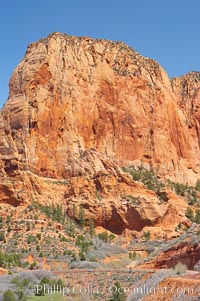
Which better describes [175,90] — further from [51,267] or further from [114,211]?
[51,267]

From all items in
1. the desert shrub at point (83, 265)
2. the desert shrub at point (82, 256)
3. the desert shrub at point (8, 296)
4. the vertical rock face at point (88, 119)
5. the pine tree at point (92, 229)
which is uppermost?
the vertical rock face at point (88, 119)

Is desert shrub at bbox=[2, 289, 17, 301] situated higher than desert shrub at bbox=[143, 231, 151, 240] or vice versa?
desert shrub at bbox=[143, 231, 151, 240]

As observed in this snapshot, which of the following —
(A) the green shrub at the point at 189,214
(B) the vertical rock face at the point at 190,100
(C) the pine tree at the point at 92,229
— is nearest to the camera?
(C) the pine tree at the point at 92,229

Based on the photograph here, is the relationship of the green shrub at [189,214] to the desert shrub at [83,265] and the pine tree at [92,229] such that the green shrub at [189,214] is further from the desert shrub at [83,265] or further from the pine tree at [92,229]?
the desert shrub at [83,265]

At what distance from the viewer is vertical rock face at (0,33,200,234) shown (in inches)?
2525

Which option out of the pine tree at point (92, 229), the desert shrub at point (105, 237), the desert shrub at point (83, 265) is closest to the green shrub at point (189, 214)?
the desert shrub at point (105, 237)

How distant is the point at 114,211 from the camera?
58.3 metres

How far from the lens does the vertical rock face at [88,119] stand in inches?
2525

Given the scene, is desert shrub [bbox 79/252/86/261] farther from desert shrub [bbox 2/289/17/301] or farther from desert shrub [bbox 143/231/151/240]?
desert shrub [bbox 2/289/17/301]

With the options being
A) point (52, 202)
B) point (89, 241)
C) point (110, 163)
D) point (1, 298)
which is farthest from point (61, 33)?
point (1, 298)

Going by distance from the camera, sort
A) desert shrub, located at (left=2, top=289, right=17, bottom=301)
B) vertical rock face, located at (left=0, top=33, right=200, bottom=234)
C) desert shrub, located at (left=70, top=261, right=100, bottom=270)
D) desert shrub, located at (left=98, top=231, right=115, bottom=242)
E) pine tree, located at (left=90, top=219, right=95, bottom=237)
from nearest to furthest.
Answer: desert shrub, located at (left=2, top=289, right=17, bottom=301)
desert shrub, located at (left=70, top=261, right=100, bottom=270)
desert shrub, located at (left=98, top=231, right=115, bottom=242)
pine tree, located at (left=90, top=219, right=95, bottom=237)
vertical rock face, located at (left=0, top=33, right=200, bottom=234)

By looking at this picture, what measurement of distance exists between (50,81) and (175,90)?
31.7m

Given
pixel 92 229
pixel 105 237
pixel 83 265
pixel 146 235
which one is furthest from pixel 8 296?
pixel 146 235

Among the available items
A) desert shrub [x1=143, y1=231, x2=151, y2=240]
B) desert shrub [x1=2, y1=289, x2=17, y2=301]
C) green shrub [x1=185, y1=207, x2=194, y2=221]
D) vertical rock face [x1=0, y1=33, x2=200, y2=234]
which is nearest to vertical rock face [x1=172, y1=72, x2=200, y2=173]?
vertical rock face [x1=0, y1=33, x2=200, y2=234]
